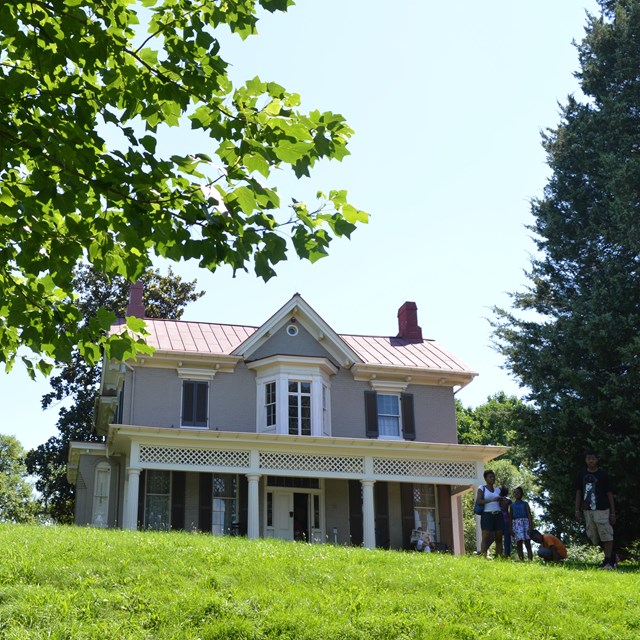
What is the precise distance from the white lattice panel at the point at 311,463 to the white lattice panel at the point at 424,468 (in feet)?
2.04

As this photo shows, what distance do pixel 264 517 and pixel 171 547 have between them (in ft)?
41.3

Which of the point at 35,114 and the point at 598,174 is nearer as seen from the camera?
the point at 35,114

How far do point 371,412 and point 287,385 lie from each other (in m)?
2.92

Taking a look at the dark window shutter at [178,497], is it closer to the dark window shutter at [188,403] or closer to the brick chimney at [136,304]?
the dark window shutter at [188,403]

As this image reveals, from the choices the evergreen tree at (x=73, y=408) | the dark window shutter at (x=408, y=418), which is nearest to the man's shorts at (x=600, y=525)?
the dark window shutter at (x=408, y=418)

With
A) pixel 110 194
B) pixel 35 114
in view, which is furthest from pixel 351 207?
pixel 35 114

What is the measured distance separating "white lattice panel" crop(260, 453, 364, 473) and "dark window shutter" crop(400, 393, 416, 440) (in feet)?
8.82

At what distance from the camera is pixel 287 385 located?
1039 inches

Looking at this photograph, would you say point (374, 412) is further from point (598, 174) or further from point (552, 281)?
point (598, 174)

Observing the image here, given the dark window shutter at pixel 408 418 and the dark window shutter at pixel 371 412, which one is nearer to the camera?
the dark window shutter at pixel 371 412

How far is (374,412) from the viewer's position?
27.5 meters

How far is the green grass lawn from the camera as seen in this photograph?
10273mm

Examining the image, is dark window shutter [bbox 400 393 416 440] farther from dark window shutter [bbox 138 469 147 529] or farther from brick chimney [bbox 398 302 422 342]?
dark window shutter [bbox 138 469 147 529]

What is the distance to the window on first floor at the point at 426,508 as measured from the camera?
26844 mm
